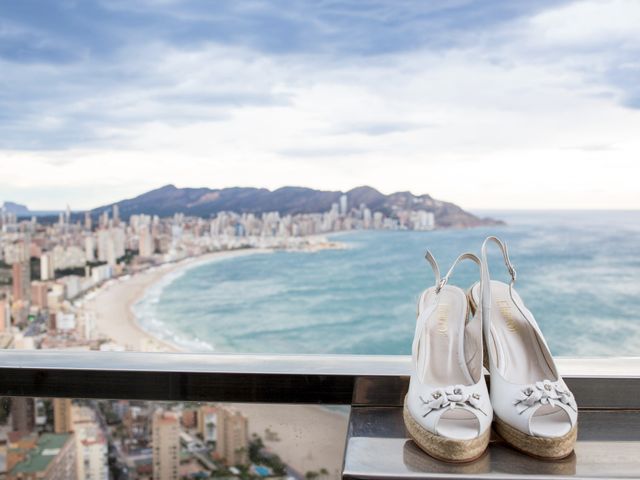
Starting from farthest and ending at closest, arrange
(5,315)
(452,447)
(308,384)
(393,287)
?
A: (5,315) → (393,287) → (308,384) → (452,447)

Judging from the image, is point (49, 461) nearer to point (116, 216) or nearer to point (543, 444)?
point (543, 444)

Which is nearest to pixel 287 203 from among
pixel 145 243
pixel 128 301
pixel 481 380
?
pixel 145 243

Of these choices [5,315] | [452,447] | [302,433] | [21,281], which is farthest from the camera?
[21,281]

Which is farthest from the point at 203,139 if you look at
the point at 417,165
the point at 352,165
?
the point at 417,165

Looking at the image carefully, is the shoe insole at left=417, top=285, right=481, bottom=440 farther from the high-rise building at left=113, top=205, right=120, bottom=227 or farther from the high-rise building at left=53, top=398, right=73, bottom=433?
the high-rise building at left=113, top=205, right=120, bottom=227

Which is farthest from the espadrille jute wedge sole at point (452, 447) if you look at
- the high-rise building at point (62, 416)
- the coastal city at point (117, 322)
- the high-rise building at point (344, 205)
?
the high-rise building at point (344, 205)

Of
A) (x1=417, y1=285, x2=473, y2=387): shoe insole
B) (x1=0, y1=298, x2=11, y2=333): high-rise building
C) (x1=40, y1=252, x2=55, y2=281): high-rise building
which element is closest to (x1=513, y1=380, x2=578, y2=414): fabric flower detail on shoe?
(x1=417, y1=285, x2=473, y2=387): shoe insole

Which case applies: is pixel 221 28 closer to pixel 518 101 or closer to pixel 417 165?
pixel 417 165
